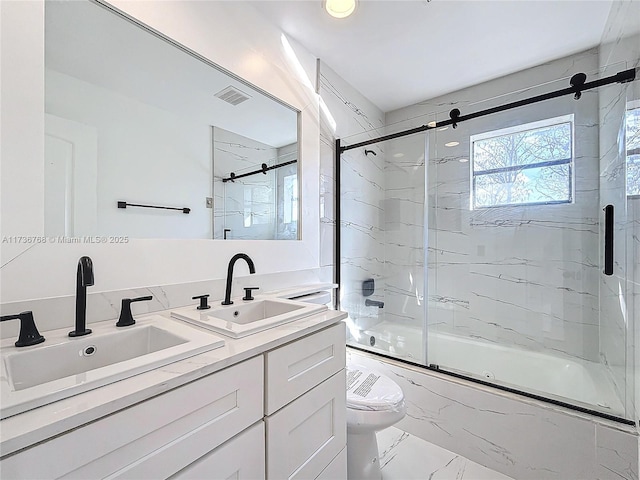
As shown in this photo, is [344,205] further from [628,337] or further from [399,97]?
[628,337]

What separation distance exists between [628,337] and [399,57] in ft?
6.89

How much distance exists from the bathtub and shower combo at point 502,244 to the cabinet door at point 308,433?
98 cm

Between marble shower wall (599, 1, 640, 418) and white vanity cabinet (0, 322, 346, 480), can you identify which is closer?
white vanity cabinet (0, 322, 346, 480)

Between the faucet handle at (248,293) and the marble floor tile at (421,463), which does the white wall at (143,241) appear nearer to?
the faucet handle at (248,293)

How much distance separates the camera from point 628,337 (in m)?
1.45

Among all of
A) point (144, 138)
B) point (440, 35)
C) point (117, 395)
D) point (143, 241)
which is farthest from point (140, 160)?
point (440, 35)

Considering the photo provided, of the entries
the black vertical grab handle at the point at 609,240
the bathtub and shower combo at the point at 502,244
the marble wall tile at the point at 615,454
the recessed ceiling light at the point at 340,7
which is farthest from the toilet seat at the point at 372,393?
the recessed ceiling light at the point at 340,7

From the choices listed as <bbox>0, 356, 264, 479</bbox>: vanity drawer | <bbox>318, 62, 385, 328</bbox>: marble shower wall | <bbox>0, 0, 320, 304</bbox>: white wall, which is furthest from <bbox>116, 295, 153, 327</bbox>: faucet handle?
<bbox>318, 62, 385, 328</bbox>: marble shower wall

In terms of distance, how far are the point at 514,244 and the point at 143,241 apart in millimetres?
2498

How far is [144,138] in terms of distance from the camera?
121cm

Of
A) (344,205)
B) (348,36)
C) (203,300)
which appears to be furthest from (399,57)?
(203,300)

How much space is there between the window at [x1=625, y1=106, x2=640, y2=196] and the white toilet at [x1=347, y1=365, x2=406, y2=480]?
1.42 metres

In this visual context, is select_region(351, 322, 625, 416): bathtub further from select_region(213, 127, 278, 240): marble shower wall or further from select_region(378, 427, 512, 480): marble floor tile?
select_region(213, 127, 278, 240): marble shower wall

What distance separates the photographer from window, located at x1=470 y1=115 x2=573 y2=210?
2127mm
